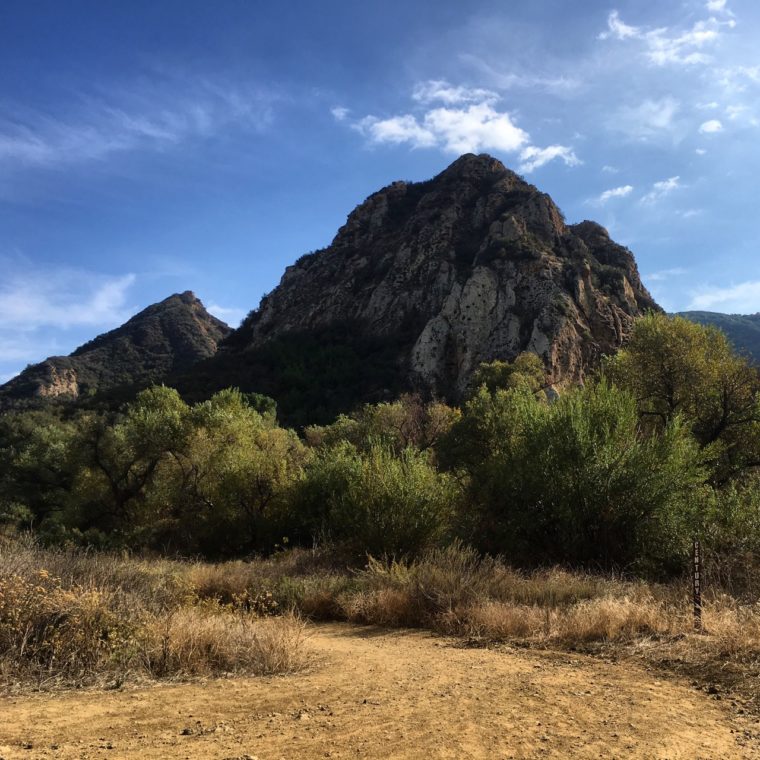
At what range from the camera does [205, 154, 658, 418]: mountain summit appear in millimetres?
58875

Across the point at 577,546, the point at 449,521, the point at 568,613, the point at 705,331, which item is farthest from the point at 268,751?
the point at 705,331

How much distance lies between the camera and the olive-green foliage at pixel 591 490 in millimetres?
12977

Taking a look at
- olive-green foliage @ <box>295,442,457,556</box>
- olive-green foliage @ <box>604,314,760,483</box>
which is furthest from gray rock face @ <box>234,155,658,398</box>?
olive-green foliage @ <box>295,442,457,556</box>

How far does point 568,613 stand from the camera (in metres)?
8.77

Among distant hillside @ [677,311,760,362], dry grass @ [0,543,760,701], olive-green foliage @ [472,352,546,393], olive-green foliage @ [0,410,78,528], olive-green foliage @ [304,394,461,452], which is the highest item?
distant hillside @ [677,311,760,362]

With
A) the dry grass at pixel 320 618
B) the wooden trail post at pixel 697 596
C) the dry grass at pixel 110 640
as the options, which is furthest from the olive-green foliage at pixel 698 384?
the dry grass at pixel 110 640

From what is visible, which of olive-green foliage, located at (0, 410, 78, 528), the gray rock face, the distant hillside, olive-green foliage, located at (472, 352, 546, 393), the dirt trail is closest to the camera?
the dirt trail

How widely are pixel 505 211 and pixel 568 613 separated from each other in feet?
244

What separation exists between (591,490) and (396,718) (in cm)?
969

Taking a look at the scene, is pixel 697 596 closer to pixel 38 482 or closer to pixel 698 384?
pixel 698 384

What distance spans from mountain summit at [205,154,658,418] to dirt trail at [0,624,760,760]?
47.8 meters

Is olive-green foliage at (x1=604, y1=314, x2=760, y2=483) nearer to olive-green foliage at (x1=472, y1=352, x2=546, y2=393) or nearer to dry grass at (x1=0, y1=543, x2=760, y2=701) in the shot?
dry grass at (x1=0, y1=543, x2=760, y2=701)

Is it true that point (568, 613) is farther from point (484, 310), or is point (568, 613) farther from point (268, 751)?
Result: point (484, 310)

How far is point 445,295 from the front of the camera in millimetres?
67812
